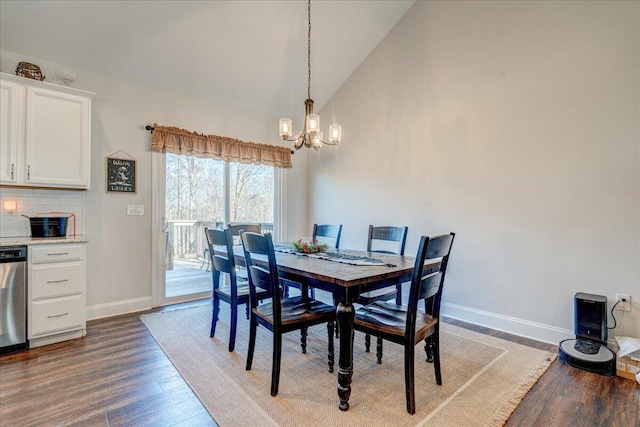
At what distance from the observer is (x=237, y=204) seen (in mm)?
4398

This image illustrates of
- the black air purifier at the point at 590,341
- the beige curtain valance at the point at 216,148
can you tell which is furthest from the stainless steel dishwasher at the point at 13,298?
the black air purifier at the point at 590,341

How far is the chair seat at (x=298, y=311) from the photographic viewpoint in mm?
1959

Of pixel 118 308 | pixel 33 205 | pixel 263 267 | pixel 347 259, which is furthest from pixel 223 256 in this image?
pixel 33 205

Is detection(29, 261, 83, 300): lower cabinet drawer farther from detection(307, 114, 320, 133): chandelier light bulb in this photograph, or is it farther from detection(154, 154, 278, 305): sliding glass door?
detection(307, 114, 320, 133): chandelier light bulb

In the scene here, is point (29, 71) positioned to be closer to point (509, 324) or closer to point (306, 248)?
point (306, 248)

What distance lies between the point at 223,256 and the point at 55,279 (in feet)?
4.73

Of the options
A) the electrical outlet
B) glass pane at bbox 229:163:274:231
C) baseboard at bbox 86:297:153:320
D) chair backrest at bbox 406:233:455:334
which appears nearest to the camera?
chair backrest at bbox 406:233:455:334

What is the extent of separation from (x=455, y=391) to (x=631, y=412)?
0.92 metres

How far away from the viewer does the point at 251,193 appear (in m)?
4.55

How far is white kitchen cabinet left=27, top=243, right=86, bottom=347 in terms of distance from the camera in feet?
8.31

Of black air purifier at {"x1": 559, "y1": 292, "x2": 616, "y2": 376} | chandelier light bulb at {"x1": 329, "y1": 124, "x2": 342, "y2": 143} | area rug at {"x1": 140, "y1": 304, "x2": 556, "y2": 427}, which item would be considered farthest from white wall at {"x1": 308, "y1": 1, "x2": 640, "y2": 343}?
chandelier light bulb at {"x1": 329, "y1": 124, "x2": 342, "y2": 143}

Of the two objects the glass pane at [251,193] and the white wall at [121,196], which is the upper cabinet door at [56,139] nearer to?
the white wall at [121,196]

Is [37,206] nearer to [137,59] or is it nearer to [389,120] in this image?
[137,59]

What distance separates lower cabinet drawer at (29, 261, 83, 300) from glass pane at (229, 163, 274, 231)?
1.87 metres
